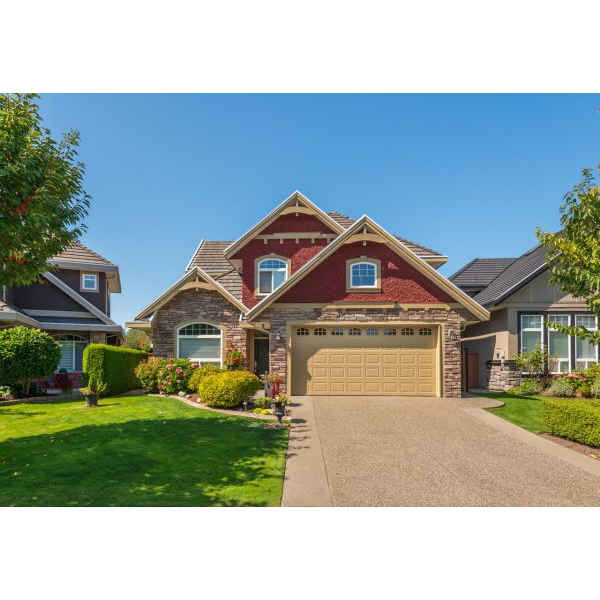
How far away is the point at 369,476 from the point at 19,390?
51.3 ft

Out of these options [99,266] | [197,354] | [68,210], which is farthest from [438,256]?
[99,266]

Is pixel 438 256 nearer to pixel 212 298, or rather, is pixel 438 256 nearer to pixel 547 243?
pixel 547 243

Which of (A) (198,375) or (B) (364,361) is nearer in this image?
(B) (364,361)

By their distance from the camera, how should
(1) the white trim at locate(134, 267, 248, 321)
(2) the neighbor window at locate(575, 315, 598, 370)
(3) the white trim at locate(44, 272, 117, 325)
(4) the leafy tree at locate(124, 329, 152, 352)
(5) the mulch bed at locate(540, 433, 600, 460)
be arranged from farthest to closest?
(4) the leafy tree at locate(124, 329, 152, 352), (3) the white trim at locate(44, 272, 117, 325), (2) the neighbor window at locate(575, 315, 598, 370), (1) the white trim at locate(134, 267, 248, 321), (5) the mulch bed at locate(540, 433, 600, 460)

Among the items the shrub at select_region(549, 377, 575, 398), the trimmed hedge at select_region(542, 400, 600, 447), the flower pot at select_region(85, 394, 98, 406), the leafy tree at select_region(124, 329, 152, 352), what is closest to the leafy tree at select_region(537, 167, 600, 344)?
the trimmed hedge at select_region(542, 400, 600, 447)

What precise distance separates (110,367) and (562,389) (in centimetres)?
1875

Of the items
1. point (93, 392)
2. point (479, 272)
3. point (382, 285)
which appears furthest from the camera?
point (479, 272)

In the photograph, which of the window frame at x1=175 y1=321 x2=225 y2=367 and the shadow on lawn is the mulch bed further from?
the window frame at x1=175 y1=321 x2=225 y2=367

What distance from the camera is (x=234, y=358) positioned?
16.9m

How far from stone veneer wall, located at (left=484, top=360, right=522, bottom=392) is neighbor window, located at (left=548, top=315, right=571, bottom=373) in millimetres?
1729

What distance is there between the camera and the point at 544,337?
17.8 m

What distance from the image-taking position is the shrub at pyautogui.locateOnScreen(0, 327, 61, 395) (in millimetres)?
14617

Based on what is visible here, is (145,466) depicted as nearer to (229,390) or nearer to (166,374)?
(229,390)

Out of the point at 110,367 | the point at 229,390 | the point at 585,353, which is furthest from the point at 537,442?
the point at 110,367
